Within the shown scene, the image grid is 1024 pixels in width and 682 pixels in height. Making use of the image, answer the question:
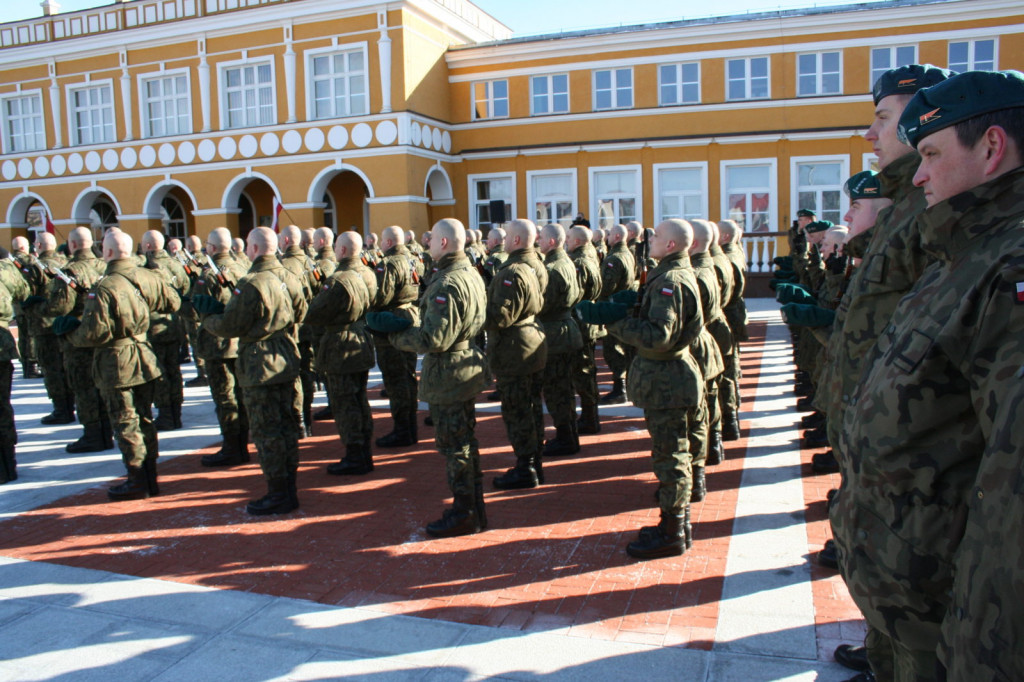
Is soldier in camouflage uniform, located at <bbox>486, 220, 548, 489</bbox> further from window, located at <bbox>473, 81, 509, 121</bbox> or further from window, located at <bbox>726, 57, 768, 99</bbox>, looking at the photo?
window, located at <bbox>473, 81, 509, 121</bbox>

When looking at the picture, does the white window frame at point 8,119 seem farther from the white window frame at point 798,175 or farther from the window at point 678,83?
the white window frame at point 798,175

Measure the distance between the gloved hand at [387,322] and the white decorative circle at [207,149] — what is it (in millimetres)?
21883

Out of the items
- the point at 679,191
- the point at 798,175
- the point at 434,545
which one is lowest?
the point at 434,545

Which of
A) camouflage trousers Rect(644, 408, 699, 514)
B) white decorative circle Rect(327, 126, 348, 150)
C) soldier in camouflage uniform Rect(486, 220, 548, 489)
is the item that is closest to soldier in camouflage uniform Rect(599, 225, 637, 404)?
soldier in camouflage uniform Rect(486, 220, 548, 489)

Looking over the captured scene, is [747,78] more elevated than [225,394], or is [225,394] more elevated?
[747,78]

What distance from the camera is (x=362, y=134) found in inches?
901

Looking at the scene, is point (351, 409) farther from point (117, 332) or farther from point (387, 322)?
point (117, 332)

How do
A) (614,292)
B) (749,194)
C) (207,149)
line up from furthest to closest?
(207,149) < (749,194) < (614,292)

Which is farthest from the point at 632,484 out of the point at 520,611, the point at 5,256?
the point at 5,256

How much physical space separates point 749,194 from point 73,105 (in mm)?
22757

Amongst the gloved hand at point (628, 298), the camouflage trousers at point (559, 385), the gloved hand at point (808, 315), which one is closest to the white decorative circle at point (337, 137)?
the camouflage trousers at point (559, 385)

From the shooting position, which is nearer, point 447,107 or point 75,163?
point 447,107

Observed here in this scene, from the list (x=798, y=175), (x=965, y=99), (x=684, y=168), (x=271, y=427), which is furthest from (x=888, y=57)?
(x=965, y=99)

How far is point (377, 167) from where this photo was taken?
22.9 m
